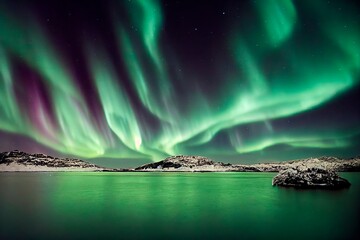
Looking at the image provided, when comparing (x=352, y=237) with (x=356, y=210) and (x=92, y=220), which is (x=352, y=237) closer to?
(x=356, y=210)

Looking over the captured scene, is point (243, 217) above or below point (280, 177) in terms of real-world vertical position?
below

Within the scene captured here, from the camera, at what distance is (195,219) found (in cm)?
3119

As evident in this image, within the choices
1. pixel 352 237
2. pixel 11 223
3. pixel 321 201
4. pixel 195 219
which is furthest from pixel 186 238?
pixel 321 201

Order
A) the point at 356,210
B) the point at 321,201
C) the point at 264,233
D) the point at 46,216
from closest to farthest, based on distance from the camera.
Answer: the point at 264,233
the point at 46,216
the point at 356,210
the point at 321,201

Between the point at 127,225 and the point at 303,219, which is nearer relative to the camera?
the point at 127,225

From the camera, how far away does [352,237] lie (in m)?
22.8

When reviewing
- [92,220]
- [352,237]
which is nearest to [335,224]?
[352,237]

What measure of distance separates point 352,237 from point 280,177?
1935 inches

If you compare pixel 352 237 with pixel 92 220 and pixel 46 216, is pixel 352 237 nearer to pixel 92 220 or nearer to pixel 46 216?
pixel 92 220

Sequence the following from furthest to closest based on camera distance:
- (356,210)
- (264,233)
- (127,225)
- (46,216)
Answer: (356,210) < (46,216) < (127,225) < (264,233)

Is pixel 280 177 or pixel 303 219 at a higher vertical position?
pixel 280 177

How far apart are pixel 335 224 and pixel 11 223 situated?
28.8 m

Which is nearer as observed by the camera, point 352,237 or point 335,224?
point 352,237

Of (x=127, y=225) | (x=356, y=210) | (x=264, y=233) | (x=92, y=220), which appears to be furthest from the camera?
(x=356, y=210)
